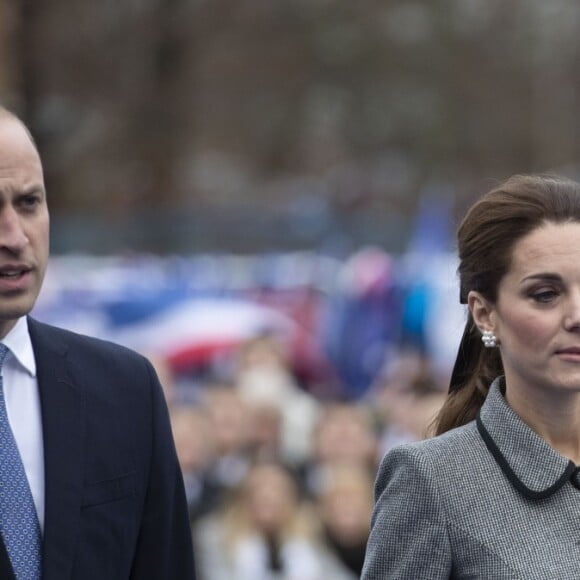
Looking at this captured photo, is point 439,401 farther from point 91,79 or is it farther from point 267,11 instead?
point 267,11

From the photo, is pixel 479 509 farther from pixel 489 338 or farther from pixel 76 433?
pixel 76 433

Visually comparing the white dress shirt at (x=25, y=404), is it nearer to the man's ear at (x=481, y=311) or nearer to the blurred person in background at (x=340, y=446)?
the man's ear at (x=481, y=311)

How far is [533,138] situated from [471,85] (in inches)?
82.3

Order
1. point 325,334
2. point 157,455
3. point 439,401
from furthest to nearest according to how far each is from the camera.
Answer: point 325,334 < point 439,401 < point 157,455

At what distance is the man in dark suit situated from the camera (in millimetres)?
3312

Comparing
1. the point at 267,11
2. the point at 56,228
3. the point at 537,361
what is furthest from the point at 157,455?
the point at 267,11

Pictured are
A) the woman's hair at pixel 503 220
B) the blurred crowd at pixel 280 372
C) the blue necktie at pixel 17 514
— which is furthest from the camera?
the blurred crowd at pixel 280 372

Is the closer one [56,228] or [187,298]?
[187,298]

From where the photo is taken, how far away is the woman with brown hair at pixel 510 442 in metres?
3.31

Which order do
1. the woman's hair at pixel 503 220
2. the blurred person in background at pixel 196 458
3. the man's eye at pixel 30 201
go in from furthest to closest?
the blurred person in background at pixel 196 458, the woman's hair at pixel 503 220, the man's eye at pixel 30 201

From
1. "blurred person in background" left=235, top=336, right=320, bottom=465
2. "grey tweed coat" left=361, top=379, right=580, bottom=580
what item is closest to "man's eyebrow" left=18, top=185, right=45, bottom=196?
"grey tweed coat" left=361, top=379, right=580, bottom=580

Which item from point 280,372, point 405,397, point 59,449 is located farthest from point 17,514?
point 280,372

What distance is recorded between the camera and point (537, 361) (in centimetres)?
338

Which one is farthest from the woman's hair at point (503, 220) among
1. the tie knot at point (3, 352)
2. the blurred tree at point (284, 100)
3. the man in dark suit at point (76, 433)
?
the blurred tree at point (284, 100)
